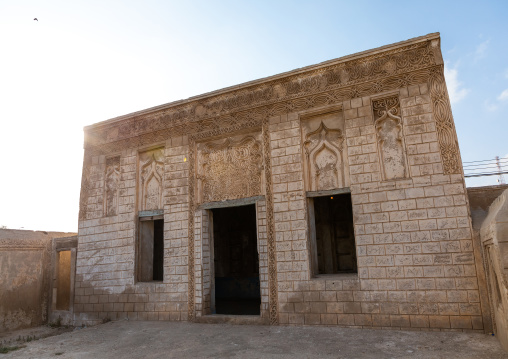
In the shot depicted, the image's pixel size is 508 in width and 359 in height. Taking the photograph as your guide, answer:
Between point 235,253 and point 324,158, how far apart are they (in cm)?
612

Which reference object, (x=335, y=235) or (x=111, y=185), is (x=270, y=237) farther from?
(x=111, y=185)

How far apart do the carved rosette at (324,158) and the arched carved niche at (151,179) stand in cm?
360

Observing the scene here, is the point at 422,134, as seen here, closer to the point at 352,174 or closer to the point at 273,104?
the point at 352,174

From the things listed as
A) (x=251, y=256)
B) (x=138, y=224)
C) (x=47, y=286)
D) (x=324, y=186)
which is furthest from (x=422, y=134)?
(x=47, y=286)

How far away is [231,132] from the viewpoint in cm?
770

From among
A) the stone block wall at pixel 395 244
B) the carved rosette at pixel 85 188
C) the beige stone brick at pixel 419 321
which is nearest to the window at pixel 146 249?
the carved rosette at pixel 85 188

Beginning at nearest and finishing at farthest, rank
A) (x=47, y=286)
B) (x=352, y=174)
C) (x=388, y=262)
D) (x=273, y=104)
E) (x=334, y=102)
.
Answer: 1. (x=388, y=262)
2. (x=352, y=174)
3. (x=334, y=102)
4. (x=273, y=104)
5. (x=47, y=286)

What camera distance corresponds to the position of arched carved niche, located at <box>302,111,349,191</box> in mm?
6691

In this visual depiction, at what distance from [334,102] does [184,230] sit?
4.15 m

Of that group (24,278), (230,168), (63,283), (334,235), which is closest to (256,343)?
(230,168)

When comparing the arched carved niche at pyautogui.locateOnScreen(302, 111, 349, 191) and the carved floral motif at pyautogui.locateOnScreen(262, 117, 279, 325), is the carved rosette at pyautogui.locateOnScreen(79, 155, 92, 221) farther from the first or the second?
the arched carved niche at pyautogui.locateOnScreen(302, 111, 349, 191)

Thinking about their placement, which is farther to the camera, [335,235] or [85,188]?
[335,235]

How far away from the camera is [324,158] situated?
22.5 feet

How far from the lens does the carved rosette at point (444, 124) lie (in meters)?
5.83
